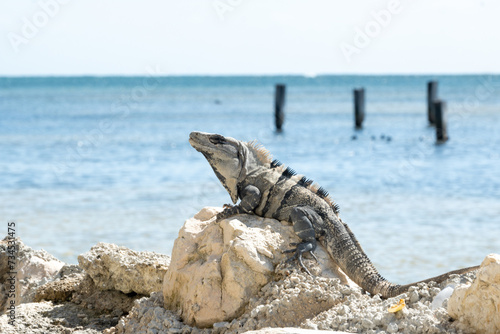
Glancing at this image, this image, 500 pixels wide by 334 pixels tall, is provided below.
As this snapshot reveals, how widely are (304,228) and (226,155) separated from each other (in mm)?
924

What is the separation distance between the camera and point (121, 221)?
37.8 ft

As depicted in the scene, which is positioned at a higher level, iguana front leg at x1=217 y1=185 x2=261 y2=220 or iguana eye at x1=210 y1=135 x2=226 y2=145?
iguana eye at x1=210 y1=135 x2=226 y2=145

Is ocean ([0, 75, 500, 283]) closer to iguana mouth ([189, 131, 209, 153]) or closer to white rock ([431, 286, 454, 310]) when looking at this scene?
white rock ([431, 286, 454, 310])

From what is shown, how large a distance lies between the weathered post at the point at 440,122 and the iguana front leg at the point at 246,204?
21541 mm

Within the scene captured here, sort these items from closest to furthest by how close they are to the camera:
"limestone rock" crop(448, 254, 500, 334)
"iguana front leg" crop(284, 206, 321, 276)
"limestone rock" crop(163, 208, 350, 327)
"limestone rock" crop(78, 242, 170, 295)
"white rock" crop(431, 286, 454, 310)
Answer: "limestone rock" crop(448, 254, 500, 334)
"white rock" crop(431, 286, 454, 310)
"limestone rock" crop(163, 208, 350, 327)
"iguana front leg" crop(284, 206, 321, 276)
"limestone rock" crop(78, 242, 170, 295)

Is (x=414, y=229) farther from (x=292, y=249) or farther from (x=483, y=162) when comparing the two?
(x=483, y=162)

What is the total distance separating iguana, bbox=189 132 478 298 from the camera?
17.3 ft

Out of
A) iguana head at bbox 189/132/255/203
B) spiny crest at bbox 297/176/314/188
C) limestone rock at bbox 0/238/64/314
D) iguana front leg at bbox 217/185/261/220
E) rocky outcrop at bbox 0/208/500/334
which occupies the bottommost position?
limestone rock at bbox 0/238/64/314

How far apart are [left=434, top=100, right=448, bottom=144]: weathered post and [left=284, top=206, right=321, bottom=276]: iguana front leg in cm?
2156

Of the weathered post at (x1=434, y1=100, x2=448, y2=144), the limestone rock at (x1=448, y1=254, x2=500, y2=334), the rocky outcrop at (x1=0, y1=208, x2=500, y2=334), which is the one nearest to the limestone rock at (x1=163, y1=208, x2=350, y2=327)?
the rocky outcrop at (x1=0, y1=208, x2=500, y2=334)

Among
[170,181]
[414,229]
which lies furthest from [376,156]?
[414,229]

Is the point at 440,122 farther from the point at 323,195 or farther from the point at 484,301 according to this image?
the point at 484,301

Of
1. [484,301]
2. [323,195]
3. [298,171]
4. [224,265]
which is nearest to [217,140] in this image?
[323,195]

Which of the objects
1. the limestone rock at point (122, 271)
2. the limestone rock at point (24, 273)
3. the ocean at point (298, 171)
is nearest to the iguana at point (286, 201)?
the limestone rock at point (122, 271)
